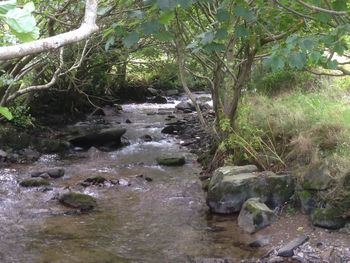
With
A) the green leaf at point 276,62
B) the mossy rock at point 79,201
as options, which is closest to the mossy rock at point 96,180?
the mossy rock at point 79,201

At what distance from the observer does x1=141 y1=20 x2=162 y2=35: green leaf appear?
315cm

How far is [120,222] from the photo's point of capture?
736 centimetres

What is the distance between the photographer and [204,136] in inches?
550

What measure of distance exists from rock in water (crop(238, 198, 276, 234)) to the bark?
4615 millimetres

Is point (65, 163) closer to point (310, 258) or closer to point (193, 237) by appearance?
point (193, 237)

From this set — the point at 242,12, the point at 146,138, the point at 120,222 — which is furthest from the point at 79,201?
the point at 146,138

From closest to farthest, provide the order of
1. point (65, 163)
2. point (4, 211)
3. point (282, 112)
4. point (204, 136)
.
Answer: point (4, 211)
point (282, 112)
point (65, 163)
point (204, 136)

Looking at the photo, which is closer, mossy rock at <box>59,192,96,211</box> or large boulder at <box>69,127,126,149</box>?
mossy rock at <box>59,192,96,211</box>

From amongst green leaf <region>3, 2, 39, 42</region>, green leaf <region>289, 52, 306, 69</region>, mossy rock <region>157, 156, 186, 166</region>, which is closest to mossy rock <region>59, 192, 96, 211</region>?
mossy rock <region>157, 156, 186, 166</region>

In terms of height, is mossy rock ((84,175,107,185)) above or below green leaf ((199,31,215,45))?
below

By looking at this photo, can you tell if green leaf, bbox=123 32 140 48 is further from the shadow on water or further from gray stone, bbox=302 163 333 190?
gray stone, bbox=302 163 333 190

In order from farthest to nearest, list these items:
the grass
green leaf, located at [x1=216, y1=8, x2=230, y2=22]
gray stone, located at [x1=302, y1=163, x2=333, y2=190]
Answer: the grass → gray stone, located at [x1=302, y1=163, x2=333, y2=190] → green leaf, located at [x1=216, y1=8, x2=230, y2=22]

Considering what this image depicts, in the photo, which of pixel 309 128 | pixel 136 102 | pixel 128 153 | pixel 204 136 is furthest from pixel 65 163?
pixel 136 102

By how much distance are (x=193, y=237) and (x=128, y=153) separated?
5.92 m
